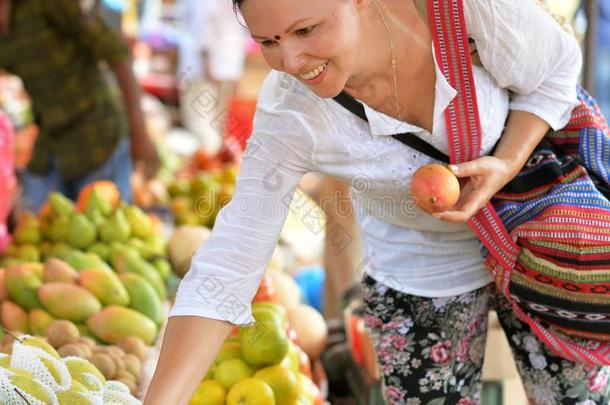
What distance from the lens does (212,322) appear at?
1.23 meters

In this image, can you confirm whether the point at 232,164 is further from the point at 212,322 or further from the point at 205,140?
the point at 212,322

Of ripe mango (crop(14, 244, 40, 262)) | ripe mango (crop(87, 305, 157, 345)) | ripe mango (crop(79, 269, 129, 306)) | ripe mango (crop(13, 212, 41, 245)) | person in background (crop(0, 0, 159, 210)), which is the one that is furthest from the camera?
person in background (crop(0, 0, 159, 210))

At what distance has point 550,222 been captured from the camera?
4.05 feet

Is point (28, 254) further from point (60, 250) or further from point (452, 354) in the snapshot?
point (452, 354)

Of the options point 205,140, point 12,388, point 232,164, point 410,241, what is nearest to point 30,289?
point 12,388

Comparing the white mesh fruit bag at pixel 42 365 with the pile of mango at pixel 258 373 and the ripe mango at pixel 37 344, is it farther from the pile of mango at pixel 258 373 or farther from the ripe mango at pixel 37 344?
the pile of mango at pixel 258 373

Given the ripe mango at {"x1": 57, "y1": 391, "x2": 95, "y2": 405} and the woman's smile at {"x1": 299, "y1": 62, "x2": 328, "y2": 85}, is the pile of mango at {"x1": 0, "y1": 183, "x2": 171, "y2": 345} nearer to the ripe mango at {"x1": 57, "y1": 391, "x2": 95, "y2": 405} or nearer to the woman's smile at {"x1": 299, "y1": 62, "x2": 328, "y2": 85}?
the ripe mango at {"x1": 57, "y1": 391, "x2": 95, "y2": 405}

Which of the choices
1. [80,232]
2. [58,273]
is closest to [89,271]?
[58,273]

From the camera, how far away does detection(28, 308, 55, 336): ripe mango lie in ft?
6.66

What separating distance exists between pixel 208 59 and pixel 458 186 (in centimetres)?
525

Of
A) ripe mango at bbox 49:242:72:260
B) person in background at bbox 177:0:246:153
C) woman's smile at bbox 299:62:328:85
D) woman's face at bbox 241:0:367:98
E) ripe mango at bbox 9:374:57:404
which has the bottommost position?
ripe mango at bbox 9:374:57:404

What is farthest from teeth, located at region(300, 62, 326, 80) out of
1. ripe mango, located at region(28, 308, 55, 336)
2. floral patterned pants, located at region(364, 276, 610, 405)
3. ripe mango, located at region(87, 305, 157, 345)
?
ripe mango, located at region(28, 308, 55, 336)

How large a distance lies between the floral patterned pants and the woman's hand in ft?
0.89

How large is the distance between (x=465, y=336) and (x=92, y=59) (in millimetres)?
2058
